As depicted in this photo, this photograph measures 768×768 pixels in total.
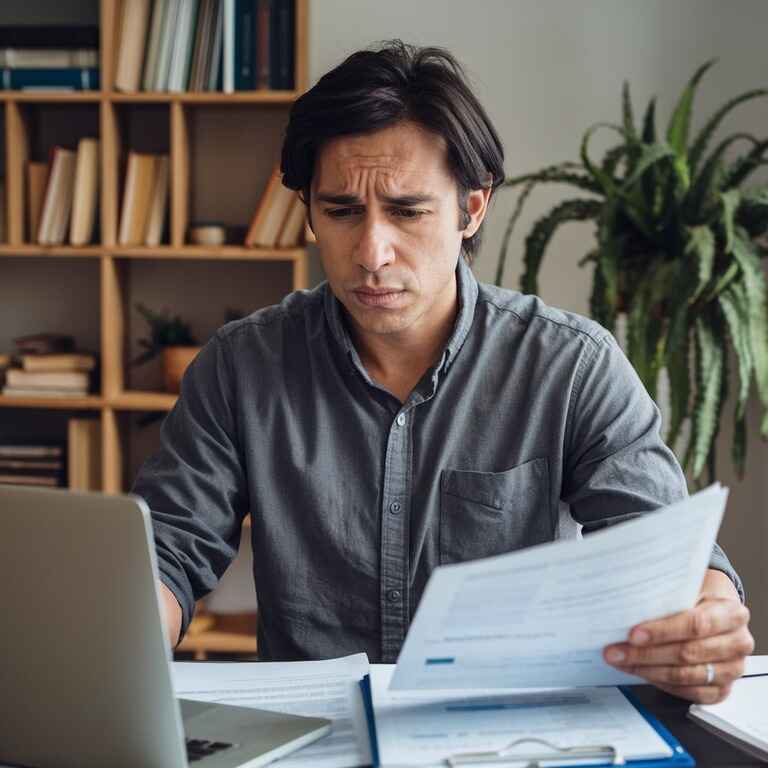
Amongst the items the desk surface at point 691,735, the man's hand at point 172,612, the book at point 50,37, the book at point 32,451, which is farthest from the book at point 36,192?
the desk surface at point 691,735

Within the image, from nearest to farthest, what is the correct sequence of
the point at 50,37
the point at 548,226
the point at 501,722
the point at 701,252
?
the point at 501,722
the point at 701,252
the point at 548,226
the point at 50,37

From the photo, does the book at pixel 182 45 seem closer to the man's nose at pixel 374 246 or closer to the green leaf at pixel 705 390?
the green leaf at pixel 705 390

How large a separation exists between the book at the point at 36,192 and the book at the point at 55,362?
1.05 ft

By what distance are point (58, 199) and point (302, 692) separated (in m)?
2.15

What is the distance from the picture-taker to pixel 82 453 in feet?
9.59

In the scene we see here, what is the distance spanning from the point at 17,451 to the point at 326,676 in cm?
208

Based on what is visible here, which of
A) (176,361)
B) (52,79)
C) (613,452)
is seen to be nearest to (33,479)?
(176,361)

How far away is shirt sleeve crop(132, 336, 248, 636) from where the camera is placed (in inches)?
52.4

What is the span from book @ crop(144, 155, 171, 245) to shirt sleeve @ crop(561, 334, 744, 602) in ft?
5.54

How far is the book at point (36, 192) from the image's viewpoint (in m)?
2.91

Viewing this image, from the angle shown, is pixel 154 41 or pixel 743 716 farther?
pixel 154 41

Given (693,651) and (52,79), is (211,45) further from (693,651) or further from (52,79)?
(693,651)

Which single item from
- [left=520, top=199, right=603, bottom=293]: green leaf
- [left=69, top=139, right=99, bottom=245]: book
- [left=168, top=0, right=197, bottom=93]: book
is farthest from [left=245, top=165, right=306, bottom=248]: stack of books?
[left=520, top=199, right=603, bottom=293]: green leaf

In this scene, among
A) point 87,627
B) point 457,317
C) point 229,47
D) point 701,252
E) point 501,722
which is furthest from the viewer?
point 229,47
